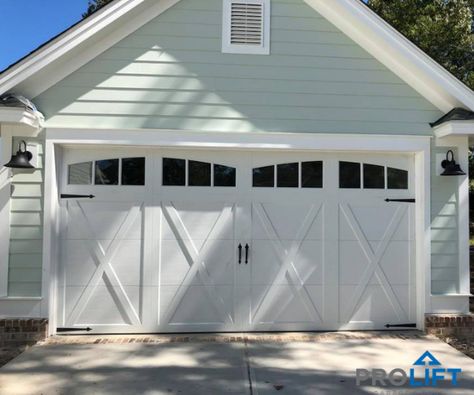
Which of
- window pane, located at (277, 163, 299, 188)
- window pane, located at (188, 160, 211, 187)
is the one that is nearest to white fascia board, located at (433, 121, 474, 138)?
window pane, located at (277, 163, 299, 188)

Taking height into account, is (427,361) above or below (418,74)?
below

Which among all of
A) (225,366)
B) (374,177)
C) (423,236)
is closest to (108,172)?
(225,366)

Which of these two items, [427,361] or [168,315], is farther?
[168,315]

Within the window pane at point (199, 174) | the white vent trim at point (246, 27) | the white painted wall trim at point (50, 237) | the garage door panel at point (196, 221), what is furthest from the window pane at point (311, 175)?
the white painted wall trim at point (50, 237)

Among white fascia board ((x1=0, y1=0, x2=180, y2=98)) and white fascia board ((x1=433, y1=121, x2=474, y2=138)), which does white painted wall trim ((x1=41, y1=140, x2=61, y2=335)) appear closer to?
white fascia board ((x1=0, y1=0, x2=180, y2=98))

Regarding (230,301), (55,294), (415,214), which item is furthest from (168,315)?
(415,214)

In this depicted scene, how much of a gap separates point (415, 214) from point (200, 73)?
332 cm

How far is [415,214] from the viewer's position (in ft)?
19.2

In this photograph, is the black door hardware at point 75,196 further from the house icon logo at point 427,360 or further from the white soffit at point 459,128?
the white soffit at point 459,128

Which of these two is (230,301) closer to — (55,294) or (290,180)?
(290,180)

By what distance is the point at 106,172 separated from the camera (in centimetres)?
566

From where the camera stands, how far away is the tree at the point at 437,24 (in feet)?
38.2

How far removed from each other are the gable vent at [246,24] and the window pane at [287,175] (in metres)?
1.59

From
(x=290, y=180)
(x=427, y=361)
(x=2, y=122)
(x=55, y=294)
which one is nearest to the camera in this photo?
(x=427, y=361)
